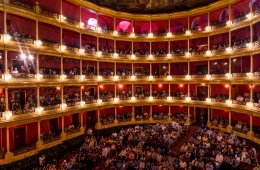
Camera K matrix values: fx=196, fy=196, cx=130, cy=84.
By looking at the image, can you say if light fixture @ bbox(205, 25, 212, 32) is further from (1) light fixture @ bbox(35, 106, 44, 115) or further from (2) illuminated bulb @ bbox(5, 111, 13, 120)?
(2) illuminated bulb @ bbox(5, 111, 13, 120)

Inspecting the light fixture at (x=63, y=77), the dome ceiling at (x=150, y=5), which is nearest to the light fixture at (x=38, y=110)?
the light fixture at (x=63, y=77)

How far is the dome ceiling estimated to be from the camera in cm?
2532

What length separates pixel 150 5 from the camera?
88.3ft

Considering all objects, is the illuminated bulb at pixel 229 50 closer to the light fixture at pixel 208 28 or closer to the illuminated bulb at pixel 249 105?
the light fixture at pixel 208 28

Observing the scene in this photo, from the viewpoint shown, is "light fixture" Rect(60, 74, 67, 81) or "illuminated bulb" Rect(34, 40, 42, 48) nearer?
"illuminated bulb" Rect(34, 40, 42, 48)

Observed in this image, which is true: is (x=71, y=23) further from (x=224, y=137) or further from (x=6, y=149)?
(x=224, y=137)

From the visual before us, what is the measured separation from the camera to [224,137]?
18859mm

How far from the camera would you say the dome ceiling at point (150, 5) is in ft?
83.1

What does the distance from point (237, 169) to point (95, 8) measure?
72.3 ft

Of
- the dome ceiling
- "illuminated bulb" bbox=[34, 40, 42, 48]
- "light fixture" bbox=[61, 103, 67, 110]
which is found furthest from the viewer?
the dome ceiling

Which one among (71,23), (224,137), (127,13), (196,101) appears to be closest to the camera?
(224,137)

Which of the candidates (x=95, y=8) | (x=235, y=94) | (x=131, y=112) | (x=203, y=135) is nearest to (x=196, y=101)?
(x=235, y=94)

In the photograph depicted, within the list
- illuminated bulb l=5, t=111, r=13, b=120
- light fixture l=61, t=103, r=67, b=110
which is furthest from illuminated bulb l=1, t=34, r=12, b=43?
light fixture l=61, t=103, r=67, b=110

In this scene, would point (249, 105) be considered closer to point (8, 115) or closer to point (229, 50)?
point (229, 50)
